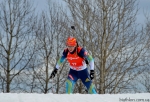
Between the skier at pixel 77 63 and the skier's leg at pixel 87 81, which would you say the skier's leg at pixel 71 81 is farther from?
the skier's leg at pixel 87 81

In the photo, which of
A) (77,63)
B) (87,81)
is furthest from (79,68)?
(87,81)

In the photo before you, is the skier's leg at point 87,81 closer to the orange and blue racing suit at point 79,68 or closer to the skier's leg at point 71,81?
the orange and blue racing suit at point 79,68

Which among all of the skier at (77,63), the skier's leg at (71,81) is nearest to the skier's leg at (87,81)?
the skier at (77,63)

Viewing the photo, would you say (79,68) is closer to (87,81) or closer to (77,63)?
(77,63)

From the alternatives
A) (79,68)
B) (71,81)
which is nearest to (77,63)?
(79,68)

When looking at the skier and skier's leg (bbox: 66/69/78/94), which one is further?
skier's leg (bbox: 66/69/78/94)

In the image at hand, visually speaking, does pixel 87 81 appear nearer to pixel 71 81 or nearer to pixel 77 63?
pixel 71 81

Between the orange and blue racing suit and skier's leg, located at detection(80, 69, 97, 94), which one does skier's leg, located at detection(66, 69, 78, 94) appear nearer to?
the orange and blue racing suit

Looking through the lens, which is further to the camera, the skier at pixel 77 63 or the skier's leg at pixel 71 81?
the skier's leg at pixel 71 81

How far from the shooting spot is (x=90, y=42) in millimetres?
15297

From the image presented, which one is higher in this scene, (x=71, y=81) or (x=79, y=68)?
(x=79, y=68)

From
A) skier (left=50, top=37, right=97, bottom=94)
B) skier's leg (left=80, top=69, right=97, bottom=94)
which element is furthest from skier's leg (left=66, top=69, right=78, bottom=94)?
skier's leg (left=80, top=69, right=97, bottom=94)

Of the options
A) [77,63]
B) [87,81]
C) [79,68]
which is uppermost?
[77,63]

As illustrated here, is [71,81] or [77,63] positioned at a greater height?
[77,63]
